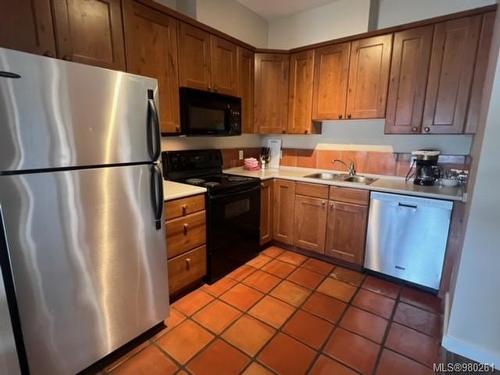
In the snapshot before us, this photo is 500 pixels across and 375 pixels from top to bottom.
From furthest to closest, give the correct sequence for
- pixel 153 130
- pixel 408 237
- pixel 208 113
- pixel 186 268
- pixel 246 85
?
1. pixel 246 85
2. pixel 208 113
3. pixel 408 237
4. pixel 186 268
5. pixel 153 130

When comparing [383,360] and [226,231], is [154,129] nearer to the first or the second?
[226,231]

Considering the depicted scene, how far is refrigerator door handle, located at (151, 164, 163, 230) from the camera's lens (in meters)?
1.52

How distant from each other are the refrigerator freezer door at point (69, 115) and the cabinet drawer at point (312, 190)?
1685mm

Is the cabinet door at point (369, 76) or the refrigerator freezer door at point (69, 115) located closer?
the refrigerator freezer door at point (69, 115)

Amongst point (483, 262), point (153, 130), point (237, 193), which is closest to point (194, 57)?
point (153, 130)

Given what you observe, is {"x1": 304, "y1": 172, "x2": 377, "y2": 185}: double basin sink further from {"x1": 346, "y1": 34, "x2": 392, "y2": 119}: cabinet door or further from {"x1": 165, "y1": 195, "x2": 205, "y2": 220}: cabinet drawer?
{"x1": 165, "y1": 195, "x2": 205, "y2": 220}: cabinet drawer

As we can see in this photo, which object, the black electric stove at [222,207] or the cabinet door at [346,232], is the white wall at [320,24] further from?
the cabinet door at [346,232]

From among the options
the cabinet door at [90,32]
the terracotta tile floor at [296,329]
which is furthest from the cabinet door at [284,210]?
the cabinet door at [90,32]

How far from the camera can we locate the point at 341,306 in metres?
2.03

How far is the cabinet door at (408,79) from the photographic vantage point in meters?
2.21

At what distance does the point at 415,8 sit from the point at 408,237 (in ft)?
7.14

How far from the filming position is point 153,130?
1482 millimetres

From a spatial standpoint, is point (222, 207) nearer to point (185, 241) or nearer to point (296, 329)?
point (185, 241)

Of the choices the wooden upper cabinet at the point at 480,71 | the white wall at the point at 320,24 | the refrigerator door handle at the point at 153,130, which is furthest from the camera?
the white wall at the point at 320,24
